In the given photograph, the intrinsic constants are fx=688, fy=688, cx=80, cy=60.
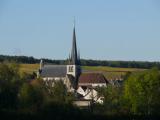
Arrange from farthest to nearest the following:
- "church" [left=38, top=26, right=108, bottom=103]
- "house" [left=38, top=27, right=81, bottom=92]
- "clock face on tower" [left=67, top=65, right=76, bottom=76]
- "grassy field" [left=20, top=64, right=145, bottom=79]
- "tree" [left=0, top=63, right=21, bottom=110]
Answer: "grassy field" [left=20, top=64, right=145, bottom=79]
"clock face on tower" [left=67, top=65, right=76, bottom=76]
"church" [left=38, top=26, right=108, bottom=103]
"house" [left=38, top=27, right=81, bottom=92]
"tree" [left=0, top=63, right=21, bottom=110]

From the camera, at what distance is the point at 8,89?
6800cm

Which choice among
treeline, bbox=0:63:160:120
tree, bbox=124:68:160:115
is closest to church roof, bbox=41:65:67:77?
treeline, bbox=0:63:160:120

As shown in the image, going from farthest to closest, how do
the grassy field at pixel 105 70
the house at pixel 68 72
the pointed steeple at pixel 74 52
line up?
the grassy field at pixel 105 70, the house at pixel 68 72, the pointed steeple at pixel 74 52

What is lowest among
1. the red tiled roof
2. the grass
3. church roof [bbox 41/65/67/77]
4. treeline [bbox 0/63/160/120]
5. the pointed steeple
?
treeline [bbox 0/63/160/120]

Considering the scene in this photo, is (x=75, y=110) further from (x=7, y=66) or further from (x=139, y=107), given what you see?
(x=7, y=66)

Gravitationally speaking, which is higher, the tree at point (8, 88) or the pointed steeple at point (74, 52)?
the pointed steeple at point (74, 52)

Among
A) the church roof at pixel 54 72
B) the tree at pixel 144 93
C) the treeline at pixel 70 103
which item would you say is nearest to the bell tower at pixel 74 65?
the church roof at pixel 54 72

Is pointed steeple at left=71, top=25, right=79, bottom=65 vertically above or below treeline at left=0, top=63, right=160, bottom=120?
above

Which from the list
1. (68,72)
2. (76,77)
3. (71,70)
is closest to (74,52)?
(71,70)

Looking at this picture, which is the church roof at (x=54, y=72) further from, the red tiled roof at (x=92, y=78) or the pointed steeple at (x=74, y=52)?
the pointed steeple at (x=74, y=52)

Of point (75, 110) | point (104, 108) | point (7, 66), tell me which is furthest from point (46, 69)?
point (75, 110)

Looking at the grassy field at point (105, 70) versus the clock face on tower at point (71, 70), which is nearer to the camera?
the clock face on tower at point (71, 70)

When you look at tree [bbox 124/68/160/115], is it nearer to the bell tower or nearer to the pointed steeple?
the pointed steeple

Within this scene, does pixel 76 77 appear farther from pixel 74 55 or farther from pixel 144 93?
pixel 144 93
